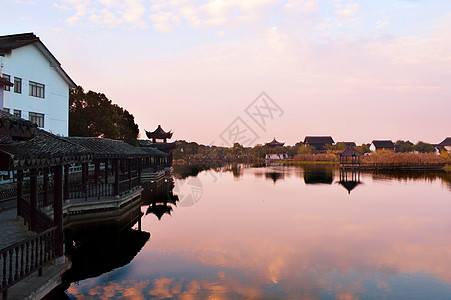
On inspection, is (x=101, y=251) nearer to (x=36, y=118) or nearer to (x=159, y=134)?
(x=36, y=118)

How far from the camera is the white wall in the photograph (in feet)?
76.7

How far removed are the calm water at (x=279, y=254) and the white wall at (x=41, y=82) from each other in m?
14.8

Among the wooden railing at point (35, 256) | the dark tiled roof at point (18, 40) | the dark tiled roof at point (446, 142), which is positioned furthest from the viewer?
the dark tiled roof at point (446, 142)

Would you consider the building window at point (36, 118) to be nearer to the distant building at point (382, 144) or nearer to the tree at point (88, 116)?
the tree at point (88, 116)

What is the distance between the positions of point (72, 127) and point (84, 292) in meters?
36.4

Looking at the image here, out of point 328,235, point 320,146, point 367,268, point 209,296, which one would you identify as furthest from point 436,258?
point 320,146

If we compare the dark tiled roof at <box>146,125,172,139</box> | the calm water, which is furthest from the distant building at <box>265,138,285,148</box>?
the calm water

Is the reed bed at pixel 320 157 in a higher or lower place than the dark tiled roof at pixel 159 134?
lower

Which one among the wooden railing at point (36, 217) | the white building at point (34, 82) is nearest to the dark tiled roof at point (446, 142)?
the white building at point (34, 82)

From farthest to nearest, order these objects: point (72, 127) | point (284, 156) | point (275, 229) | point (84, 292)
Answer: point (284, 156)
point (72, 127)
point (275, 229)
point (84, 292)

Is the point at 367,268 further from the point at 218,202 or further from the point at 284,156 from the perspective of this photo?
the point at 284,156

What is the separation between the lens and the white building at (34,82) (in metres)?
23.2

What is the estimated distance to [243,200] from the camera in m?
23.3

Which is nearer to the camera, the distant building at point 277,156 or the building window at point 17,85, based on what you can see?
the building window at point 17,85
